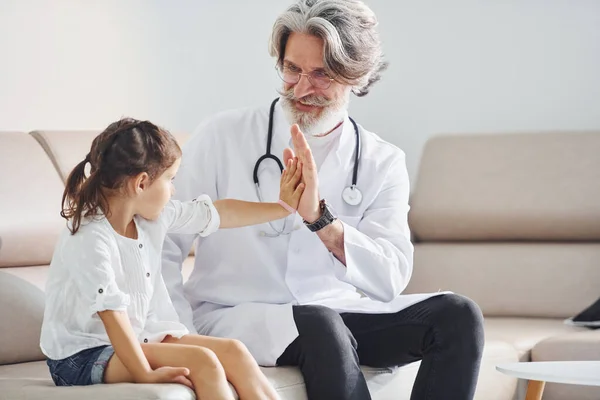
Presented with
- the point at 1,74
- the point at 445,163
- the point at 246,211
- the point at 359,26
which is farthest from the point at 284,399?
the point at 445,163

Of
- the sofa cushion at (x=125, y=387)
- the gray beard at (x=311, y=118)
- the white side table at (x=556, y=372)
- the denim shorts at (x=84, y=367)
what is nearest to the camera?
the sofa cushion at (x=125, y=387)

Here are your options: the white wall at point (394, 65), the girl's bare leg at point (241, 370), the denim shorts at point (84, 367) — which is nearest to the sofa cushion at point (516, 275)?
the white wall at point (394, 65)

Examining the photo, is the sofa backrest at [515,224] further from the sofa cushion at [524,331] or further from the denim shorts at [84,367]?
the denim shorts at [84,367]

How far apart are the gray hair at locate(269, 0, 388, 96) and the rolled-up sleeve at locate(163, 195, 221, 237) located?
0.42m

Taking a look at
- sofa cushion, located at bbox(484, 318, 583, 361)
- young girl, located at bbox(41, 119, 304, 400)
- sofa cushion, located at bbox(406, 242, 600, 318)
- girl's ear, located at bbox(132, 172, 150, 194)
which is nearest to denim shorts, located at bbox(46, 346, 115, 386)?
young girl, located at bbox(41, 119, 304, 400)

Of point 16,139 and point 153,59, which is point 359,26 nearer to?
point 16,139

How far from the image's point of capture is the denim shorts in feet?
6.08

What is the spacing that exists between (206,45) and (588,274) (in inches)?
55.9

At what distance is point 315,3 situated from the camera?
7.55 feet

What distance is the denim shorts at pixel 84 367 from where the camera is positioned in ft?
A: 6.08

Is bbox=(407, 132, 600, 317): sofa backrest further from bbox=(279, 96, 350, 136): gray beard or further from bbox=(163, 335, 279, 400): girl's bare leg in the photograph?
bbox=(163, 335, 279, 400): girl's bare leg

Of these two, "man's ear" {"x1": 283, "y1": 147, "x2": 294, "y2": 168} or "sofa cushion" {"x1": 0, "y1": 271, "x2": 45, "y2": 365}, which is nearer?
"man's ear" {"x1": 283, "y1": 147, "x2": 294, "y2": 168}

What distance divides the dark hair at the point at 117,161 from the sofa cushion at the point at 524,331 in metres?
1.19

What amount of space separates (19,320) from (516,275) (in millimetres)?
1557
